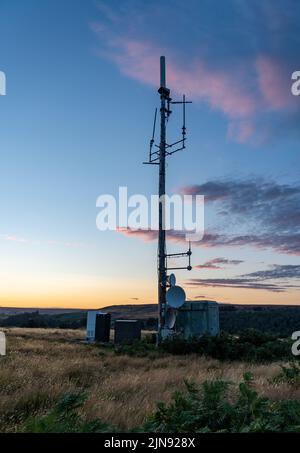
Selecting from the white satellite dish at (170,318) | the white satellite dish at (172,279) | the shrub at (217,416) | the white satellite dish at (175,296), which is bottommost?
the shrub at (217,416)

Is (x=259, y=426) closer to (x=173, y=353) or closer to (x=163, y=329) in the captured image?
(x=173, y=353)

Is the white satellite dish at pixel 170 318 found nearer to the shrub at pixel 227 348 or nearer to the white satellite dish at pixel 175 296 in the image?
the white satellite dish at pixel 175 296

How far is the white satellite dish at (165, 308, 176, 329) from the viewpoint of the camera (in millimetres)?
24578

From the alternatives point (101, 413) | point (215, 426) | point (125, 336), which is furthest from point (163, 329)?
point (215, 426)

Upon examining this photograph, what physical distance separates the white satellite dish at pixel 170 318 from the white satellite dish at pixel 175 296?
987 mm

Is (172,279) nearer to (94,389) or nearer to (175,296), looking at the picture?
(175,296)

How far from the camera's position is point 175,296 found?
77.7ft

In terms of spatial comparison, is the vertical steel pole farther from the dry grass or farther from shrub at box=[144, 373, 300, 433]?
shrub at box=[144, 373, 300, 433]

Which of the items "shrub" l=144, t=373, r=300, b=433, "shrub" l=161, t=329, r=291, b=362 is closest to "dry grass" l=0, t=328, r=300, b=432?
"shrub" l=144, t=373, r=300, b=433

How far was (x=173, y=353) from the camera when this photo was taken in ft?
67.9

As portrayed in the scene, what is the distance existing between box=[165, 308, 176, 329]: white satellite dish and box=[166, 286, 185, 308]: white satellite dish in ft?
3.24

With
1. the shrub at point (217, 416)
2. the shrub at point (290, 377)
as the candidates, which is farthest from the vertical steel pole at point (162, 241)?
the shrub at point (217, 416)

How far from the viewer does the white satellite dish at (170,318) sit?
80.6 ft
